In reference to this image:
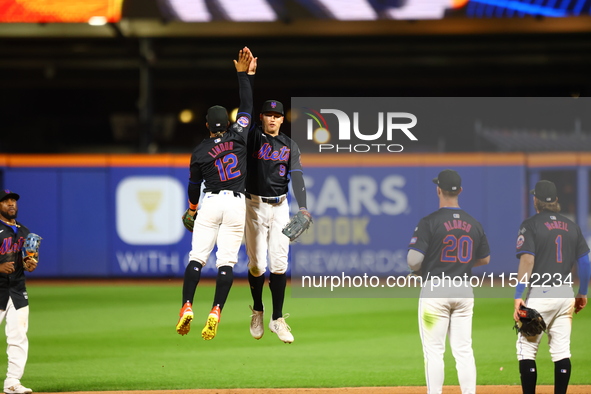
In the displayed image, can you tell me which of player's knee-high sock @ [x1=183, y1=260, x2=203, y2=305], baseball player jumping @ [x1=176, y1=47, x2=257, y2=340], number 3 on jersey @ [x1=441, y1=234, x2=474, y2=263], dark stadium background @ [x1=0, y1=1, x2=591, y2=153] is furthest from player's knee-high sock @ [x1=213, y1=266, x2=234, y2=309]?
dark stadium background @ [x1=0, y1=1, x2=591, y2=153]

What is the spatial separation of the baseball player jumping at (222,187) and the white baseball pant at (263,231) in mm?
305

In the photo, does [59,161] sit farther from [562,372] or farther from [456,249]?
[562,372]

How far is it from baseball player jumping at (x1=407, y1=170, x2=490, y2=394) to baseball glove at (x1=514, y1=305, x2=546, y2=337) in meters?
0.51

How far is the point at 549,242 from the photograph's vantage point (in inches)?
276

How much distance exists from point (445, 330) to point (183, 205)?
11683 mm

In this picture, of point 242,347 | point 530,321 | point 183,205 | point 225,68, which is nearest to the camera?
point 530,321

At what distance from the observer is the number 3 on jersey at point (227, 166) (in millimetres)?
6402

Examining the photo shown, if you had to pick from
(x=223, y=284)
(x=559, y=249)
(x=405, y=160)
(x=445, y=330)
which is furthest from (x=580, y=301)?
(x=405, y=160)

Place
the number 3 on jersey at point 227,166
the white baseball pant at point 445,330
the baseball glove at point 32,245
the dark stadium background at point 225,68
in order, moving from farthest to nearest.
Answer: the dark stadium background at point 225,68 → the baseball glove at point 32,245 → the white baseball pant at point 445,330 → the number 3 on jersey at point 227,166

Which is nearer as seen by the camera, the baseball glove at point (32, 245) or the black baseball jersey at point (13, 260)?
the baseball glove at point (32, 245)

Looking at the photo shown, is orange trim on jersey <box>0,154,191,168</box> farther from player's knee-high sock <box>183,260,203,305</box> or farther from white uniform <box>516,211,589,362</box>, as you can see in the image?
white uniform <box>516,211,589,362</box>

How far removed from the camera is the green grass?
9.79m

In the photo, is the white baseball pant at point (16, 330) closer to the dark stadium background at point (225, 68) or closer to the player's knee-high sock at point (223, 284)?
the player's knee-high sock at point (223, 284)

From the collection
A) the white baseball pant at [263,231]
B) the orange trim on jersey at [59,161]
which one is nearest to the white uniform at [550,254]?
the white baseball pant at [263,231]
